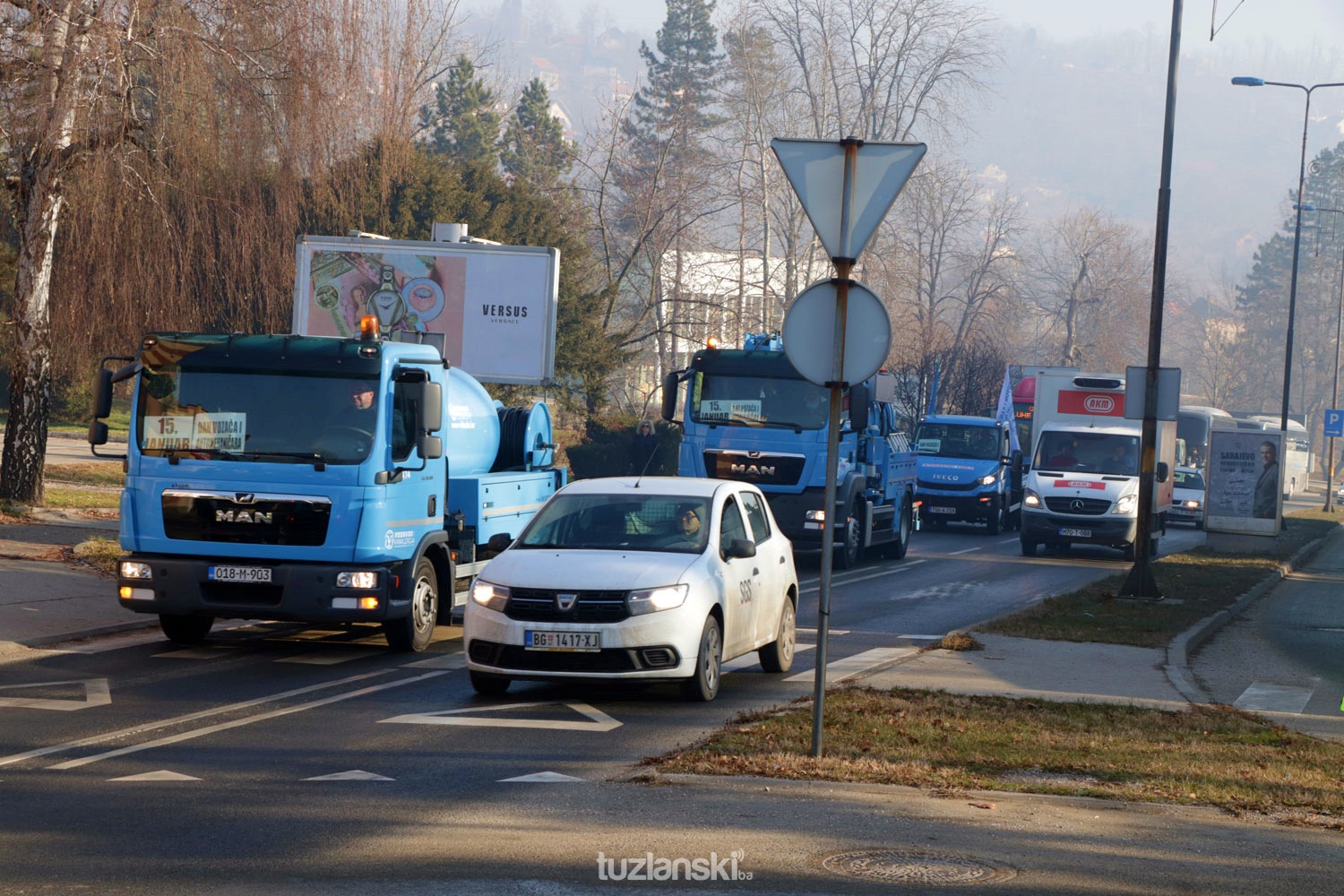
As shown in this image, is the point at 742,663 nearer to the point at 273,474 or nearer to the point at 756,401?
the point at 273,474

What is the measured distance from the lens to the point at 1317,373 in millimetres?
117375

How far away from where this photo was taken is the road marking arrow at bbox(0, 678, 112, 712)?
9.90m

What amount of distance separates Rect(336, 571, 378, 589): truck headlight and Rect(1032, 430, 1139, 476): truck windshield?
730 inches

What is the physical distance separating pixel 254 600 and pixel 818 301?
5880mm

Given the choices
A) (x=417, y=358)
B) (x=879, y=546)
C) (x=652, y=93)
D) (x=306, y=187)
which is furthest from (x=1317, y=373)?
(x=417, y=358)

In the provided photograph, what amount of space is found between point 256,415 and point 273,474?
53 cm

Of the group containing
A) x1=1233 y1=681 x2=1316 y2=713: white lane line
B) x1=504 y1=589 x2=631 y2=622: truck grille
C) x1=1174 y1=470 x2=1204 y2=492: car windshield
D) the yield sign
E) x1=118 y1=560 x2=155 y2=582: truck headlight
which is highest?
the yield sign

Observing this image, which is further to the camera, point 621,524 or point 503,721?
point 621,524

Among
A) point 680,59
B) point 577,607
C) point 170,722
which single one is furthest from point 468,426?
point 680,59

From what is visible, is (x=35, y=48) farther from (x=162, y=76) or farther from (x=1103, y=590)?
(x=1103, y=590)

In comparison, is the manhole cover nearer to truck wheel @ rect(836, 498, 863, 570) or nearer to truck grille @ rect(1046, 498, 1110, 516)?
truck wheel @ rect(836, 498, 863, 570)

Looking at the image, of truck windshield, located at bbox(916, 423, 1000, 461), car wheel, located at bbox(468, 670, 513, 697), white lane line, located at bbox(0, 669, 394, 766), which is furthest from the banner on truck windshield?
truck windshield, located at bbox(916, 423, 1000, 461)

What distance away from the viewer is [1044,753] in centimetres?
891

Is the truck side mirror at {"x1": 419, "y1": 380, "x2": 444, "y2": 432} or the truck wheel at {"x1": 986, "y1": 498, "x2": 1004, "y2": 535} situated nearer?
the truck side mirror at {"x1": 419, "y1": 380, "x2": 444, "y2": 432}
